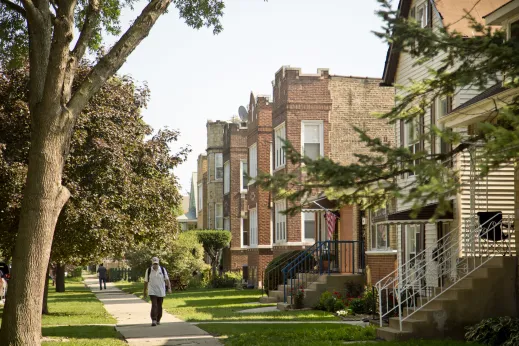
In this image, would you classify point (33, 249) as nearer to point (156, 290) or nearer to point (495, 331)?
point (156, 290)

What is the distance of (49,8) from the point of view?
1498 cm

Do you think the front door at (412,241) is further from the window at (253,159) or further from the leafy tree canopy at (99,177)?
the window at (253,159)

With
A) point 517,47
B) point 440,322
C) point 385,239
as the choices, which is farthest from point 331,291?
point 517,47

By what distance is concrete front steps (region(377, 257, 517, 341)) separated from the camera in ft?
50.6

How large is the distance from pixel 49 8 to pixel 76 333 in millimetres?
7555

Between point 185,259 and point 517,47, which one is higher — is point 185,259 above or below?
below

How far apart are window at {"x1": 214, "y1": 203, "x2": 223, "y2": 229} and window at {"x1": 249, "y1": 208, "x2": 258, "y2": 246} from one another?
1222 cm

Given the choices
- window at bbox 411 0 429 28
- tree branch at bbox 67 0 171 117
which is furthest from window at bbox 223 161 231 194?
tree branch at bbox 67 0 171 117

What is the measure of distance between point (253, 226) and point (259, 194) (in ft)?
9.70

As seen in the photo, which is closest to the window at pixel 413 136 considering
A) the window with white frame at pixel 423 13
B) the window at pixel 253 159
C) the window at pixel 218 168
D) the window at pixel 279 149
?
the window with white frame at pixel 423 13

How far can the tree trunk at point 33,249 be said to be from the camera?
13.9 metres

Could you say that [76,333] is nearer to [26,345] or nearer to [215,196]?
[26,345]

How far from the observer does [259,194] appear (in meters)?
40.4

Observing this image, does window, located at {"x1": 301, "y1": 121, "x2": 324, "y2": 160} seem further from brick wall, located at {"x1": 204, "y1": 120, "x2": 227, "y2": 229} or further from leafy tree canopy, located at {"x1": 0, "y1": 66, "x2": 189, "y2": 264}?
brick wall, located at {"x1": 204, "y1": 120, "x2": 227, "y2": 229}
